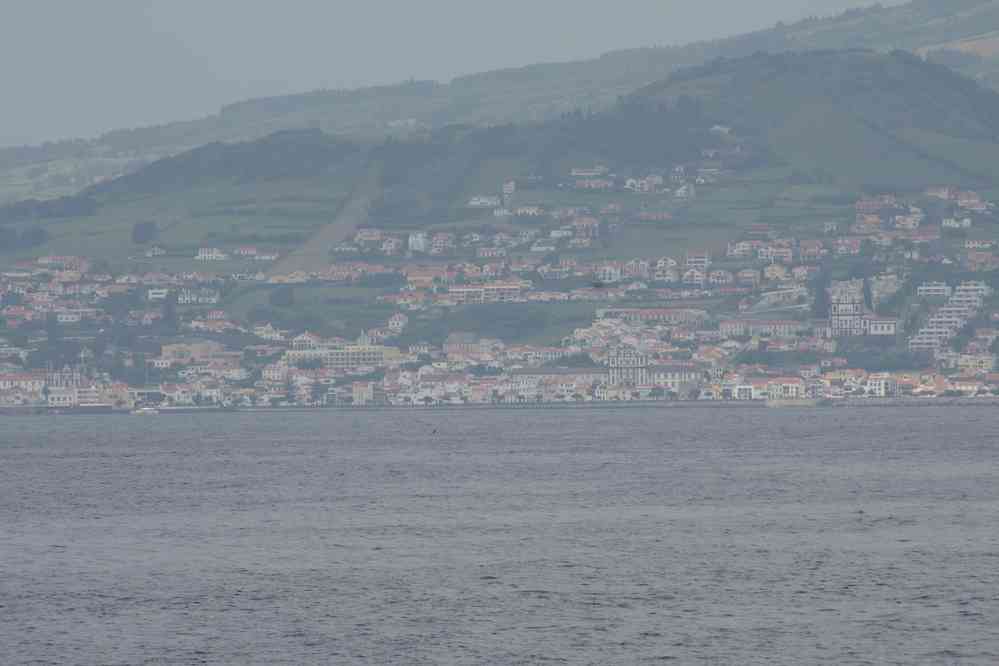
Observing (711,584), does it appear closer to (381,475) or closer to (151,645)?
(151,645)

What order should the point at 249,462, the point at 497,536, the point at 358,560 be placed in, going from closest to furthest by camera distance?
the point at 358,560
the point at 497,536
the point at 249,462

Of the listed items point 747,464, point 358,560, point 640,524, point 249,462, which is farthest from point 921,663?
point 249,462

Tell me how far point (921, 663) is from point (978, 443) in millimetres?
87885

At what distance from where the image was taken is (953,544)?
73.1 m

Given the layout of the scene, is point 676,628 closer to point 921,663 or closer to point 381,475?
point 921,663

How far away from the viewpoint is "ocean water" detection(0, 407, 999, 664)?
2167 inches

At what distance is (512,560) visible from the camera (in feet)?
234

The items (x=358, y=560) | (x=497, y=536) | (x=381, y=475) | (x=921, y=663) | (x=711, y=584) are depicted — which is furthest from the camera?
(x=381, y=475)

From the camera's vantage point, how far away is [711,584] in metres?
64.6

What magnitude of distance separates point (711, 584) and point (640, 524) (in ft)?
61.2

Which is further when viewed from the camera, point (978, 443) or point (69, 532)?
point (978, 443)

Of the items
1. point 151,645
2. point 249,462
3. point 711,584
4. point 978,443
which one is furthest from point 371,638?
point 978,443

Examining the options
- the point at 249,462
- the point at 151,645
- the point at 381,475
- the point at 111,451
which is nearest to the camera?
the point at 151,645

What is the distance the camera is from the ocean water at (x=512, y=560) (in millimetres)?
55031
